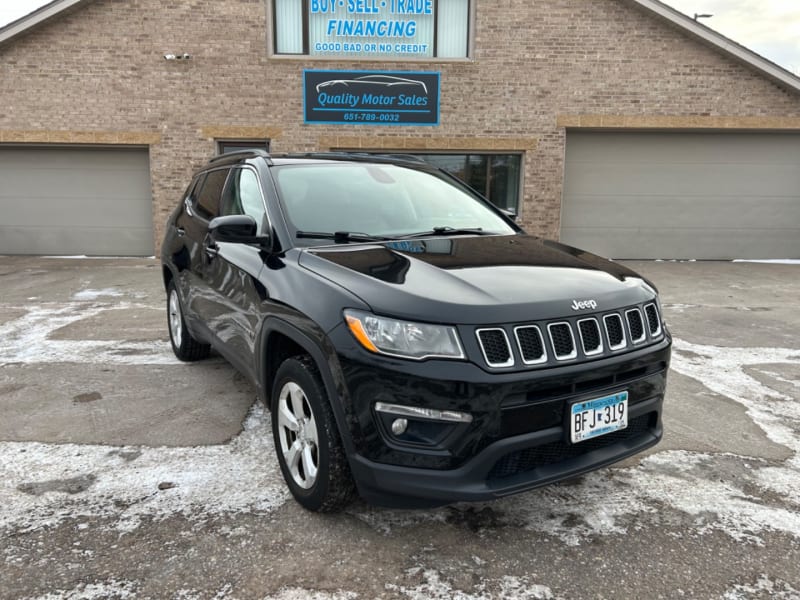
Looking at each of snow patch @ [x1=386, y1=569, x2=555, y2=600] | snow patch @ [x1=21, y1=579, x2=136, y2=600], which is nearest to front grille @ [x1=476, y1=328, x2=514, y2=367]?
snow patch @ [x1=386, y1=569, x2=555, y2=600]

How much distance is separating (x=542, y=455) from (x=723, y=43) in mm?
11981

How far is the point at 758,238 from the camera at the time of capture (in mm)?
12773

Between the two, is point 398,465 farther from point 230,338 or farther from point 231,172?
point 231,172

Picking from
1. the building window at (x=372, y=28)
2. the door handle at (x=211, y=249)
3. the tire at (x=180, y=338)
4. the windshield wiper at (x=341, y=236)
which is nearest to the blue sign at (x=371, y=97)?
the building window at (x=372, y=28)

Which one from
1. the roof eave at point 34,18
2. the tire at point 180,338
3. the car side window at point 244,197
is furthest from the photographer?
the roof eave at point 34,18

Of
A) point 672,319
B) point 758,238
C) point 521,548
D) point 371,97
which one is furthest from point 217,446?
point 758,238

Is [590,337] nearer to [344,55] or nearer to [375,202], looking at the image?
[375,202]

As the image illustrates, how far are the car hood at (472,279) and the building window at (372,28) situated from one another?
385 inches

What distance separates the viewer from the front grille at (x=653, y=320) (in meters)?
2.81

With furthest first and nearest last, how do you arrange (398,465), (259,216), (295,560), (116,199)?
(116,199) → (259,216) → (295,560) → (398,465)

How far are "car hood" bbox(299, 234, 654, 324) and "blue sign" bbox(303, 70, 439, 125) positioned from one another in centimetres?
920

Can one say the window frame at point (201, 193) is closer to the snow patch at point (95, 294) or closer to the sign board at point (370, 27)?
the snow patch at point (95, 294)

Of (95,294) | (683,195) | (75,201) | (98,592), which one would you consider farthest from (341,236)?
(75,201)

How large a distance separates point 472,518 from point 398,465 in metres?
0.71
